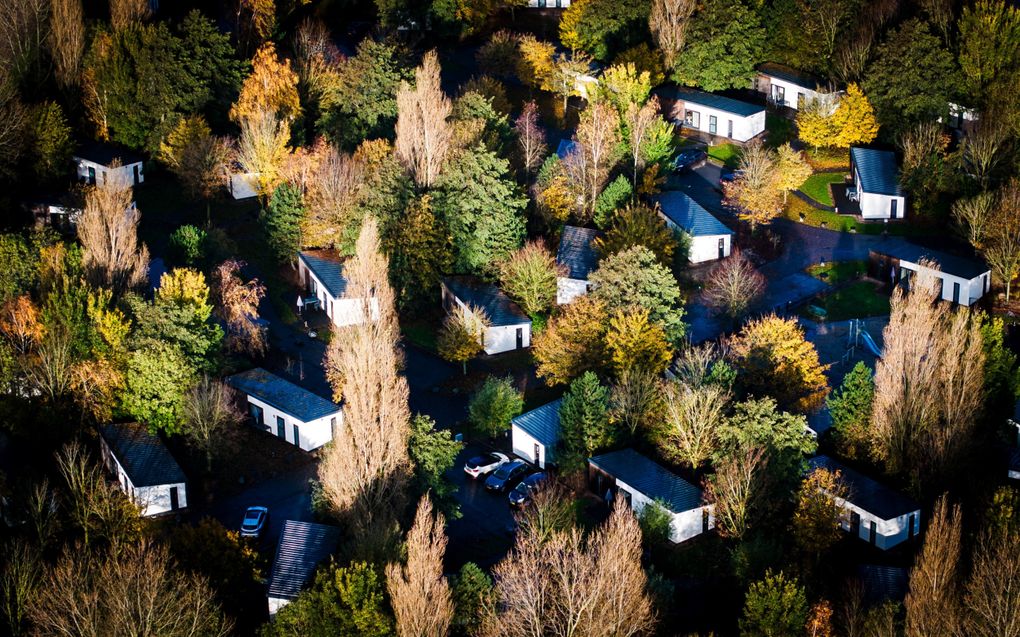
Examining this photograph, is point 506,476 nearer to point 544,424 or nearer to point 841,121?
point 544,424

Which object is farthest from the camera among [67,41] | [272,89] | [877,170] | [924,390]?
[67,41]

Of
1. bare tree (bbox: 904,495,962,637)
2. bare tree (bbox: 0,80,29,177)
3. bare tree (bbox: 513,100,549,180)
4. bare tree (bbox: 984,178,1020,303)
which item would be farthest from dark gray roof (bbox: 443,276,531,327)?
bare tree (bbox: 904,495,962,637)

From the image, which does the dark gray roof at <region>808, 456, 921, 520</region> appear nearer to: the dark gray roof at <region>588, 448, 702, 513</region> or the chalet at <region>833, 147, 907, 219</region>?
the dark gray roof at <region>588, 448, 702, 513</region>

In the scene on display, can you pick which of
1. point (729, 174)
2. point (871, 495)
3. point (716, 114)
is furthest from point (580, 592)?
point (716, 114)

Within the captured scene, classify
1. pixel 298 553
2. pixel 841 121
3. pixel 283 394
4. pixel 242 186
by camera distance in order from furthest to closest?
1. pixel 242 186
2. pixel 841 121
3. pixel 283 394
4. pixel 298 553

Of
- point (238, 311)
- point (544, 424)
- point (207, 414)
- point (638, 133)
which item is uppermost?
point (638, 133)

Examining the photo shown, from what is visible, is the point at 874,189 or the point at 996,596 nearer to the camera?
the point at 996,596
